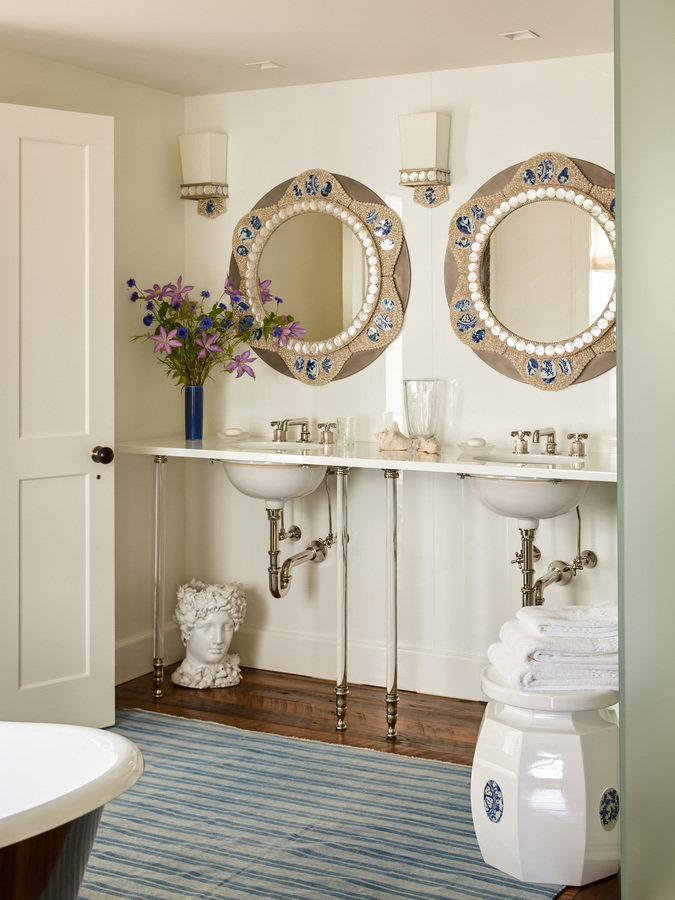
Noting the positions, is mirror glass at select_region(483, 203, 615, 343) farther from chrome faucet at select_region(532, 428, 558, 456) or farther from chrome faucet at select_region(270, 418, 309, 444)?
chrome faucet at select_region(270, 418, 309, 444)

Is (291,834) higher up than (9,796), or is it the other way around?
(9,796)

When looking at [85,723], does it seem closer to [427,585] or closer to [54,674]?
[54,674]

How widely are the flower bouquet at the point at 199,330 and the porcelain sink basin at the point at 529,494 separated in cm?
115

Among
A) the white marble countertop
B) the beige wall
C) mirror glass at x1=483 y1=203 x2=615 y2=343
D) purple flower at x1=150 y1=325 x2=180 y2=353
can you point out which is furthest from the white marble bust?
the beige wall

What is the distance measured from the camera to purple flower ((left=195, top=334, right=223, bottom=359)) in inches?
163

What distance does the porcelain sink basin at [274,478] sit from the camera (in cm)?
379

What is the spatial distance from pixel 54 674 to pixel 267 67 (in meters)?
2.37

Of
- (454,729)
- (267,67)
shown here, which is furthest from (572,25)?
(454,729)

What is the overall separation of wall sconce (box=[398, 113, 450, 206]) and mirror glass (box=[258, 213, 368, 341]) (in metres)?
0.36

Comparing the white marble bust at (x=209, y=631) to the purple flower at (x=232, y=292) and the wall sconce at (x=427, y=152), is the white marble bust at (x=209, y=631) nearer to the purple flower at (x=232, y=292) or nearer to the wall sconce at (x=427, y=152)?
the purple flower at (x=232, y=292)

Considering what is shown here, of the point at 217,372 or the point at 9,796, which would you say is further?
the point at 217,372

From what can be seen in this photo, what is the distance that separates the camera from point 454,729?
3678mm

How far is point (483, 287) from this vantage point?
3.88 m

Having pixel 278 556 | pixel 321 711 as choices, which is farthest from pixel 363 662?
pixel 278 556
